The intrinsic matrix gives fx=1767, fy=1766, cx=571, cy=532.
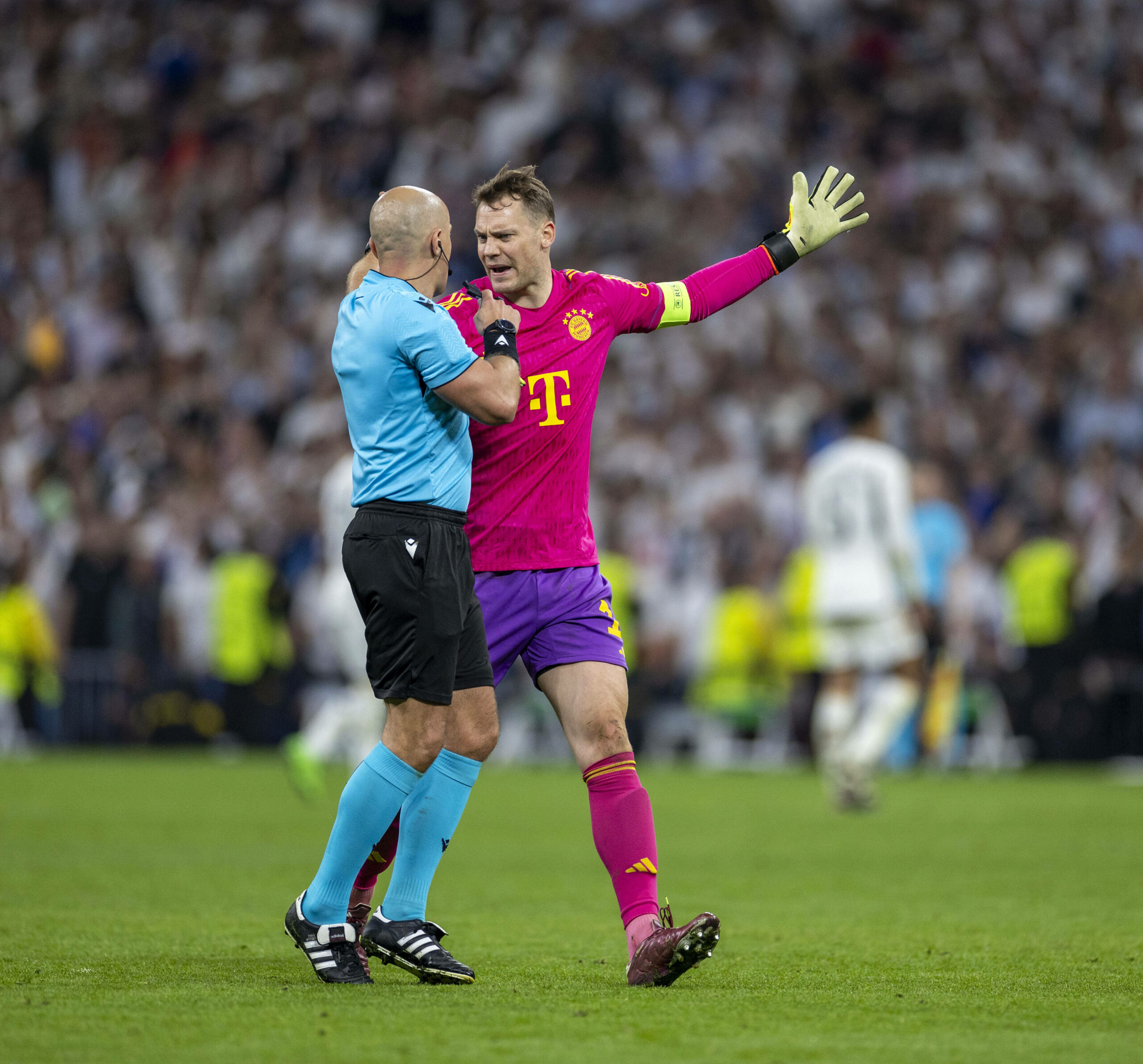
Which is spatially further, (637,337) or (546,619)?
(637,337)

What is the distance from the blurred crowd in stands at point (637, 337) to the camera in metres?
18.1

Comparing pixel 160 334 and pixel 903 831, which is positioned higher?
pixel 160 334

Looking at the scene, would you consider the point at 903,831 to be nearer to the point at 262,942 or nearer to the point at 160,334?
the point at 262,942

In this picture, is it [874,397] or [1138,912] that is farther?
[874,397]

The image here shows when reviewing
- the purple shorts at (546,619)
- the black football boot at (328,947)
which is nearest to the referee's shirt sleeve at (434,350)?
the purple shorts at (546,619)

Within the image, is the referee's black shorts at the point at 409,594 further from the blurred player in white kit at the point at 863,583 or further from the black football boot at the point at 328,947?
the blurred player in white kit at the point at 863,583

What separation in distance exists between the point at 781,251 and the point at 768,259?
0.05m

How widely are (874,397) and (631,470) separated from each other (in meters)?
6.92

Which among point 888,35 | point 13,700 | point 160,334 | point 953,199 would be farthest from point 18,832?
point 888,35

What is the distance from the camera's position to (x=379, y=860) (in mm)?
5590

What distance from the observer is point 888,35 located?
22.1 metres

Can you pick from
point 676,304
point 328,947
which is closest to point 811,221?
point 676,304

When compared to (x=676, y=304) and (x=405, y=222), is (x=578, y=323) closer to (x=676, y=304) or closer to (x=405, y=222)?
(x=676, y=304)

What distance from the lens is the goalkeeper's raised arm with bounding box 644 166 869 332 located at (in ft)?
19.0
